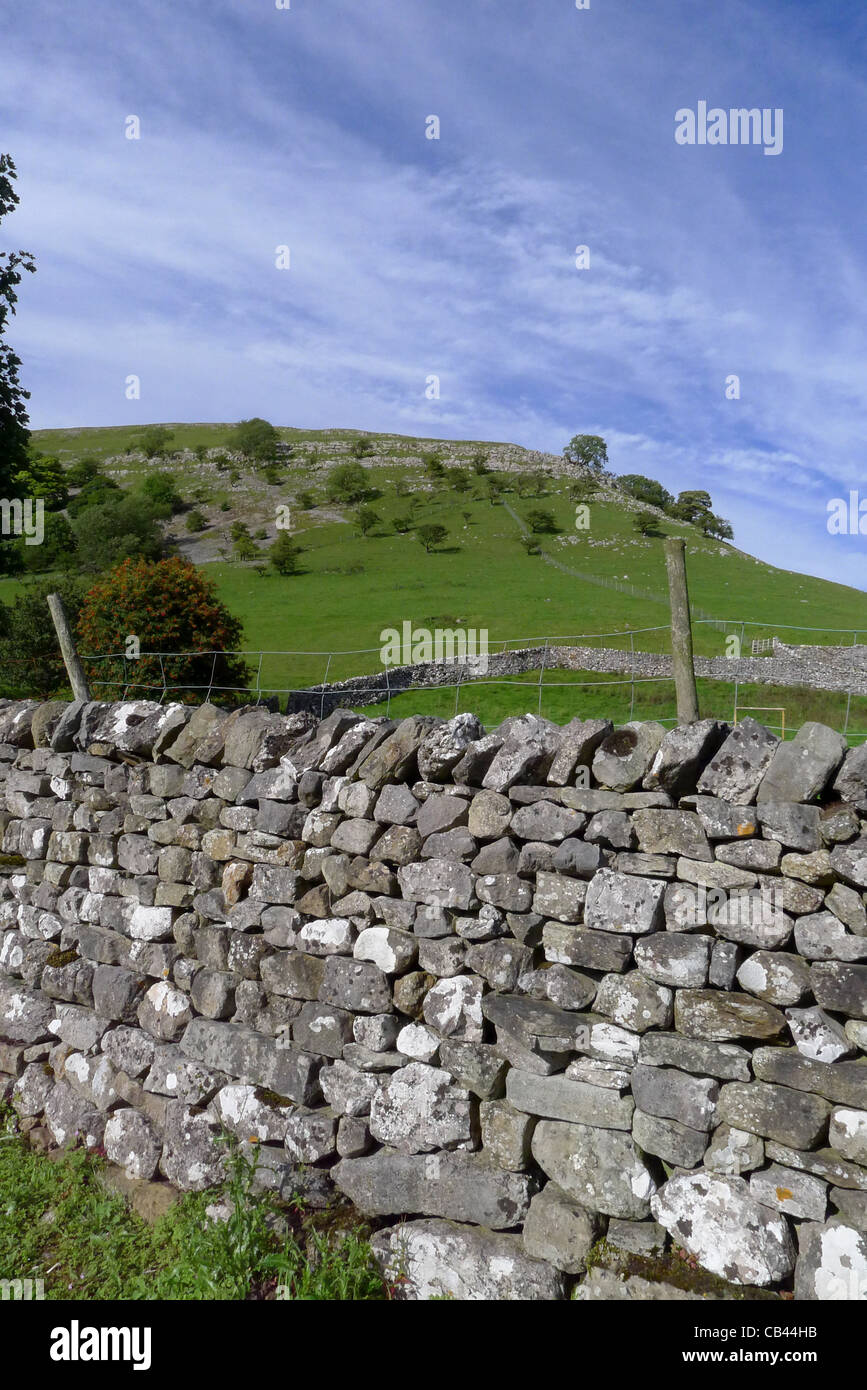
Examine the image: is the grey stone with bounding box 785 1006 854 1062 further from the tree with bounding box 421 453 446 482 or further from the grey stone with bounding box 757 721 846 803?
the tree with bounding box 421 453 446 482

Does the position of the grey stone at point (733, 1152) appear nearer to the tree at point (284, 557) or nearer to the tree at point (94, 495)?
the tree at point (284, 557)

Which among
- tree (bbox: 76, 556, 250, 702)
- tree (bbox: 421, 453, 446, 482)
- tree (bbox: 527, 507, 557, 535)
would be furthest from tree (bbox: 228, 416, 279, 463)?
tree (bbox: 76, 556, 250, 702)

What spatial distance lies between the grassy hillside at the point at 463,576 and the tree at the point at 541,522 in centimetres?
81

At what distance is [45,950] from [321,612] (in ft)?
117

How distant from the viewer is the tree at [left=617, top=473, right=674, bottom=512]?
89.8 metres

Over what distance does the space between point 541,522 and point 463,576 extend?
18242 mm

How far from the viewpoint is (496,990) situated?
4473 mm

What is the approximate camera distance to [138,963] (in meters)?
6.17

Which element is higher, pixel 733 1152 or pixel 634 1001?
pixel 634 1001

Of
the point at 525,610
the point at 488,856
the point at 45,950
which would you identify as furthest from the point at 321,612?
the point at 488,856

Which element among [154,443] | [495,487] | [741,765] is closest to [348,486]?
[495,487]

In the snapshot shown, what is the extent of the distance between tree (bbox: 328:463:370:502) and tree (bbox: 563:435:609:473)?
34.5m

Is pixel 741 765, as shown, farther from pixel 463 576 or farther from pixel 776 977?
pixel 463 576

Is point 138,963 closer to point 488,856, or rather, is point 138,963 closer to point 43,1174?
point 43,1174
